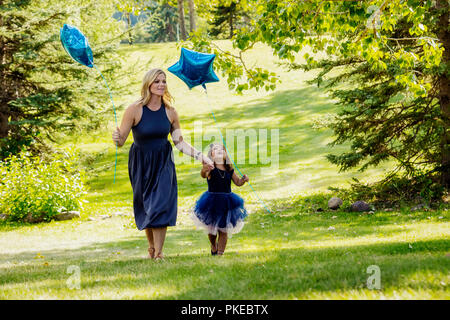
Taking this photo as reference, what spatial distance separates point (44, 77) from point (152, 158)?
11124 millimetres

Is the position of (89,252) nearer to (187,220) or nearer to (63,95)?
(187,220)

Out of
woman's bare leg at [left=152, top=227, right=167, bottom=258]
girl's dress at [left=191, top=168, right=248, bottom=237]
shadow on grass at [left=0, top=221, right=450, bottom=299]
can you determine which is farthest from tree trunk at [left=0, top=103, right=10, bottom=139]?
woman's bare leg at [left=152, top=227, right=167, bottom=258]

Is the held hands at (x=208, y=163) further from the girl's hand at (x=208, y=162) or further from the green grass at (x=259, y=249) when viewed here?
the green grass at (x=259, y=249)

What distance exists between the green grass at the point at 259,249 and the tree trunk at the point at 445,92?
1.08 m

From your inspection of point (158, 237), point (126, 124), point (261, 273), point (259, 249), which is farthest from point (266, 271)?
point (259, 249)

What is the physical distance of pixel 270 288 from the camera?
3.77 m

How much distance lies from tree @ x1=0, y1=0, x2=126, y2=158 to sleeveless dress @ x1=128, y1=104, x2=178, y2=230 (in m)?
9.33

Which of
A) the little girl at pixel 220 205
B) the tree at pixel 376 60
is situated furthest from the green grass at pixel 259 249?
the tree at pixel 376 60

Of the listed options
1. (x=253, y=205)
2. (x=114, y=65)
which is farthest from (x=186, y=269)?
(x=114, y=65)

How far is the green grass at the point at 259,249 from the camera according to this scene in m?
3.81

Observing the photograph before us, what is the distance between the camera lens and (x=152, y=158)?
17.6ft

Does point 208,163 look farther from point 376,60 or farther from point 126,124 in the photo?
point 376,60

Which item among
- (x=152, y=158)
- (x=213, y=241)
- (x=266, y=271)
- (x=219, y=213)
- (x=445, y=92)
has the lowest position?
(x=213, y=241)
